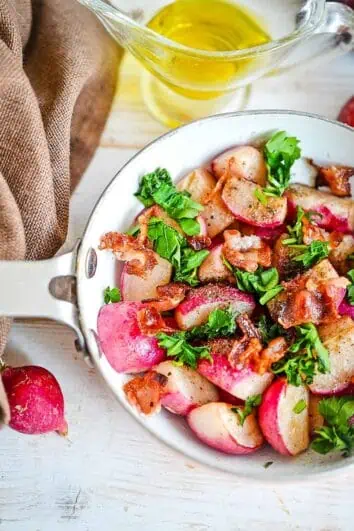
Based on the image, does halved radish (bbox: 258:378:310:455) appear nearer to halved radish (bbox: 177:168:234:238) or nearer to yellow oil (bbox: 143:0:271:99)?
halved radish (bbox: 177:168:234:238)

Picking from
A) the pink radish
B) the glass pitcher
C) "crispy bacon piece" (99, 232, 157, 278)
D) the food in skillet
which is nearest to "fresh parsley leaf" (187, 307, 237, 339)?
the food in skillet

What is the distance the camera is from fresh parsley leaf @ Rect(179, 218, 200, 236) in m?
1.02

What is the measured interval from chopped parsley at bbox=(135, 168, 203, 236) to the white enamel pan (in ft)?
0.04

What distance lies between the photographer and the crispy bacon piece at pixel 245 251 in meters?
0.99

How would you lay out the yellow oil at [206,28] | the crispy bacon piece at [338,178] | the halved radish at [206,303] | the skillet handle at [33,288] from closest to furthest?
the skillet handle at [33,288] → the halved radish at [206,303] → the crispy bacon piece at [338,178] → the yellow oil at [206,28]

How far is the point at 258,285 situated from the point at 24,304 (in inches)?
12.1

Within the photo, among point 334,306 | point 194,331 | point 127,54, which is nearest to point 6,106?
point 127,54

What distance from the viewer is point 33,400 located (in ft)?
3.29

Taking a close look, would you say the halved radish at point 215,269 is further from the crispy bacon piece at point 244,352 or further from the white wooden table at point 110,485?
the white wooden table at point 110,485

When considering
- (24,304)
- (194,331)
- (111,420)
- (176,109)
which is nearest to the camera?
(24,304)

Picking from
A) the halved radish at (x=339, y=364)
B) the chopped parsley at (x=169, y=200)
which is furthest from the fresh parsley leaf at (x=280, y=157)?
the halved radish at (x=339, y=364)

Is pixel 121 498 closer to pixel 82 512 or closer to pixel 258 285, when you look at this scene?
pixel 82 512

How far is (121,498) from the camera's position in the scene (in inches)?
42.1

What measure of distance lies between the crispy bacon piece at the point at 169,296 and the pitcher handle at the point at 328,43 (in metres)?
0.41
